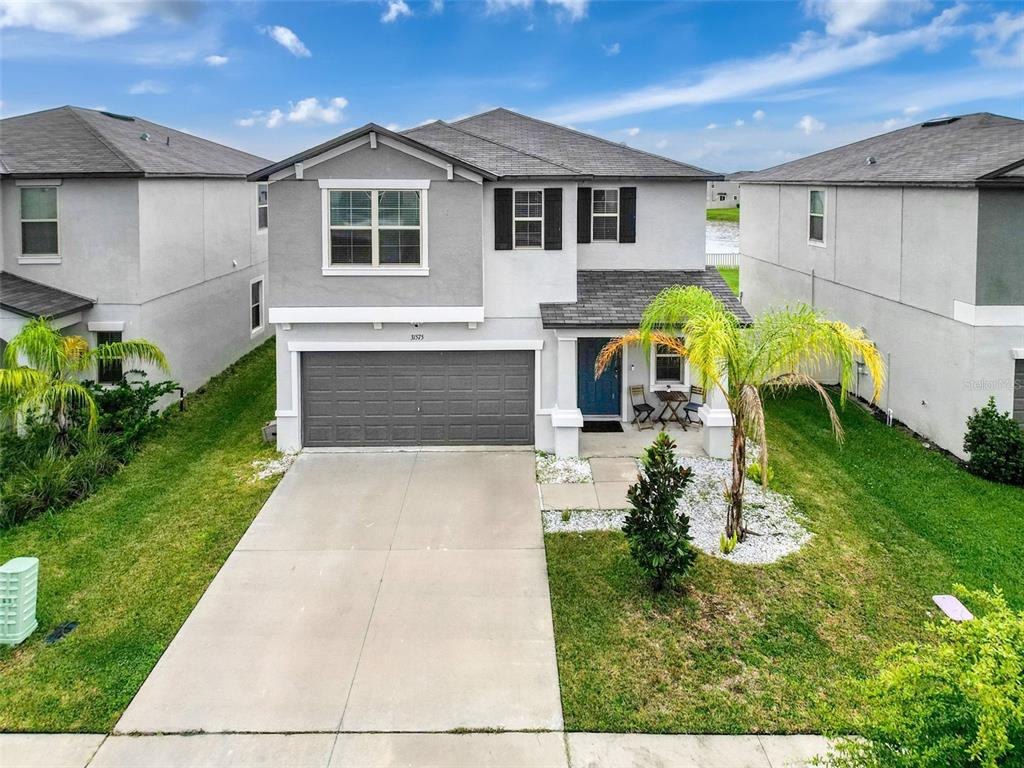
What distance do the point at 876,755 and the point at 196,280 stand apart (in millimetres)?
18869

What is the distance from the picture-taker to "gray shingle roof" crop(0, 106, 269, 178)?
16.8 meters

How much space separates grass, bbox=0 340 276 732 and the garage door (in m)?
1.54

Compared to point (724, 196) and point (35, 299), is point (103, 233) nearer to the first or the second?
point (35, 299)

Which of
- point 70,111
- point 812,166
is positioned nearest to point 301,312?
point 70,111

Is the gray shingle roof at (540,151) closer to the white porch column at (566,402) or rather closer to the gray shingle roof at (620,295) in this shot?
the gray shingle roof at (620,295)

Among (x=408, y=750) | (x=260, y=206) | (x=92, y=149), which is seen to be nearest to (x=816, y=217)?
(x=260, y=206)

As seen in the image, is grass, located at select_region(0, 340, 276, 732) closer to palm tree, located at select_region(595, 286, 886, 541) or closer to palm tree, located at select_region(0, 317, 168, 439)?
palm tree, located at select_region(0, 317, 168, 439)

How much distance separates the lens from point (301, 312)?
15633mm

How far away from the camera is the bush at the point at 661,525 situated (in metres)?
10.2

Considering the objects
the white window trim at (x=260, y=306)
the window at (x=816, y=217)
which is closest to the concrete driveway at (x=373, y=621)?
the window at (x=816, y=217)

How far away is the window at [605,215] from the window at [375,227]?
401 cm

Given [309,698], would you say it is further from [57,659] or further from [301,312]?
[301,312]

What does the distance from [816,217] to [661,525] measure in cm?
1404

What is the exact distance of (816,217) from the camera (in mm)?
21422
